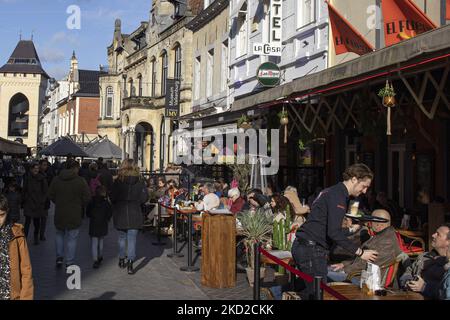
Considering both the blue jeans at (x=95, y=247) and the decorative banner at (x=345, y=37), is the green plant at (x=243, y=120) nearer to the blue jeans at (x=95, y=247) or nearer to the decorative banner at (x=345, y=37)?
the decorative banner at (x=345, y=37)

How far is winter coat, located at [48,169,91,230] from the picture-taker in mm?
9398

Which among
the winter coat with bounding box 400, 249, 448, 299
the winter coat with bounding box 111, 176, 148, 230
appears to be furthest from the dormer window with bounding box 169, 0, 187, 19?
the winter coat with bounding box 400, 249, 448, 299

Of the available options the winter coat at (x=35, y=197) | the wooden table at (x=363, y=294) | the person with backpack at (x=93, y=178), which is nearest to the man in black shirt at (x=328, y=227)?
the wooden table at (x=363, y=294)

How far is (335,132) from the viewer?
1400 cm

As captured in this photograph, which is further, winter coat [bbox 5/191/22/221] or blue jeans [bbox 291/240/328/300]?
winter coat [bbox 5/191/22/221]

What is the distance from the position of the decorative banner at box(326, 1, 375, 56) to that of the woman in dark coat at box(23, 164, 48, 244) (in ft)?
22.5

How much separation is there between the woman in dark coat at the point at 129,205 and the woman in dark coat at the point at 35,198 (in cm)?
349

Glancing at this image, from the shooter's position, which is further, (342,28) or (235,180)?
(235,180)

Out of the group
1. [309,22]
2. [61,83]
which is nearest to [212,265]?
[309,22]

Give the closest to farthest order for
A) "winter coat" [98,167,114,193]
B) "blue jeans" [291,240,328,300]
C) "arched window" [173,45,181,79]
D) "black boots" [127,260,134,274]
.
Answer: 1. "blue jeans" [291,240,328,300]
2. "black boots" [127,260,134,274]
3. "winter coat" [98,167,114,193]
4. "arched window" [173,45,181,79]

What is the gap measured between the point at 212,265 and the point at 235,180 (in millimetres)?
8648

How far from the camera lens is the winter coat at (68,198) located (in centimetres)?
940

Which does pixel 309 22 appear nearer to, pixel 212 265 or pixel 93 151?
pixel 212 265

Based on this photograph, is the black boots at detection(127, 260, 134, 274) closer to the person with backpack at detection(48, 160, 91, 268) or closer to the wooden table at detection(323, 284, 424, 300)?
the person with backpack at detection(48, 160, 91, 268)
